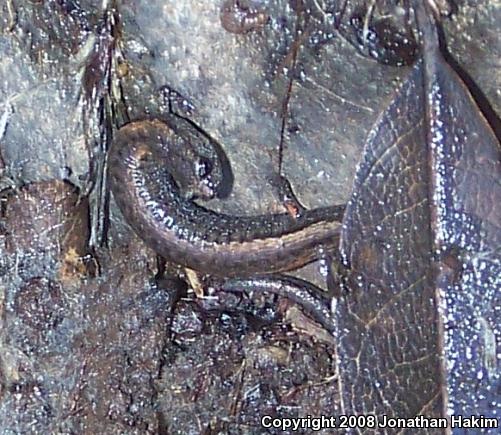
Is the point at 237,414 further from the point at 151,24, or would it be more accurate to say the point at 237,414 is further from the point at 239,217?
the point at 151,24

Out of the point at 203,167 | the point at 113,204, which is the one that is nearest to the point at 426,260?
the point at 203,167

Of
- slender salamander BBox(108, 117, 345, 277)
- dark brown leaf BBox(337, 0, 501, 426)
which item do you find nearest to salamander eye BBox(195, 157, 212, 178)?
slender salamander BBox(108, 117, 345, 277)

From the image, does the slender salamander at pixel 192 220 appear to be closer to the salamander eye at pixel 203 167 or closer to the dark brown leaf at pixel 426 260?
the salamander eye at pixel 203 167

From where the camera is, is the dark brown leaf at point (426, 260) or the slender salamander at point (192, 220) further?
the slender salamander at point (192, 220)

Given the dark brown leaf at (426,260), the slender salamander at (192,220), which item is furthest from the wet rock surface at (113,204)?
the dark brown leaf at (426,260)

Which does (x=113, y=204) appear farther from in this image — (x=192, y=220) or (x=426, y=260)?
(x=426, y=260)

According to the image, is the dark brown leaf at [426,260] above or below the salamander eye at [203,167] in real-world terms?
below

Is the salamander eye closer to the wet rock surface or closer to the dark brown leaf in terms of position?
the wet rock surface
